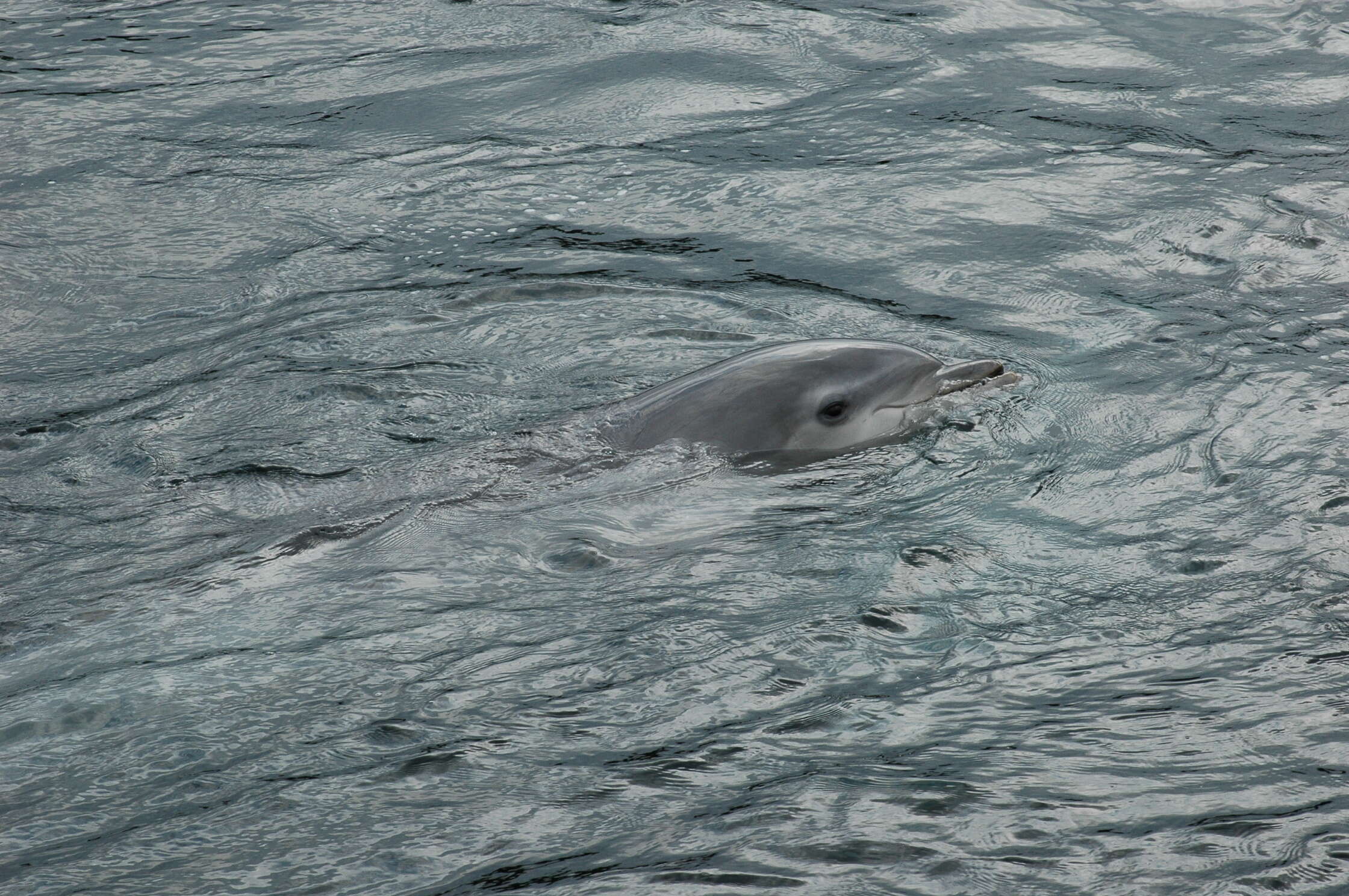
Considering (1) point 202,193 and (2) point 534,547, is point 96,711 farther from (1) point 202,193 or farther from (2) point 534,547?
(1) point 202,193

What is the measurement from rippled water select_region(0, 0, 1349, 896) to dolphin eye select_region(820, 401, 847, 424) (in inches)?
7.5

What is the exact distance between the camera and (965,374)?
6.11m

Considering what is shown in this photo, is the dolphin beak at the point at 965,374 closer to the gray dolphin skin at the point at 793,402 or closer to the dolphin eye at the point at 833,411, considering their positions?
the gray dolphin skin at the point at 793,402

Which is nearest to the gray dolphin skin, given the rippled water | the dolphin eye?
the dolphin eye

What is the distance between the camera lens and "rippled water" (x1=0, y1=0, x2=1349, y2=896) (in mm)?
3697

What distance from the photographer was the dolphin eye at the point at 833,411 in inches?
228

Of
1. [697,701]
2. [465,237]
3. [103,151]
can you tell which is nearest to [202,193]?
[103,151]

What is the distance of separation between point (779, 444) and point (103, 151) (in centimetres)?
564

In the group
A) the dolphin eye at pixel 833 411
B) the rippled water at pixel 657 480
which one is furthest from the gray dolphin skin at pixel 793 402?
the rippled water at pixel 657 480

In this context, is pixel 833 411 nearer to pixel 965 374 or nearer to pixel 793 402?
pixel 793 402

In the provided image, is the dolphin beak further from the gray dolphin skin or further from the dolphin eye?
the dolphin eye

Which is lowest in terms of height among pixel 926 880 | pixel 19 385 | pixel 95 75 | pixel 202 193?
pixel 926 880

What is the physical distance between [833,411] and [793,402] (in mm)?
172

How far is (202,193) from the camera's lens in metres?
8.67
